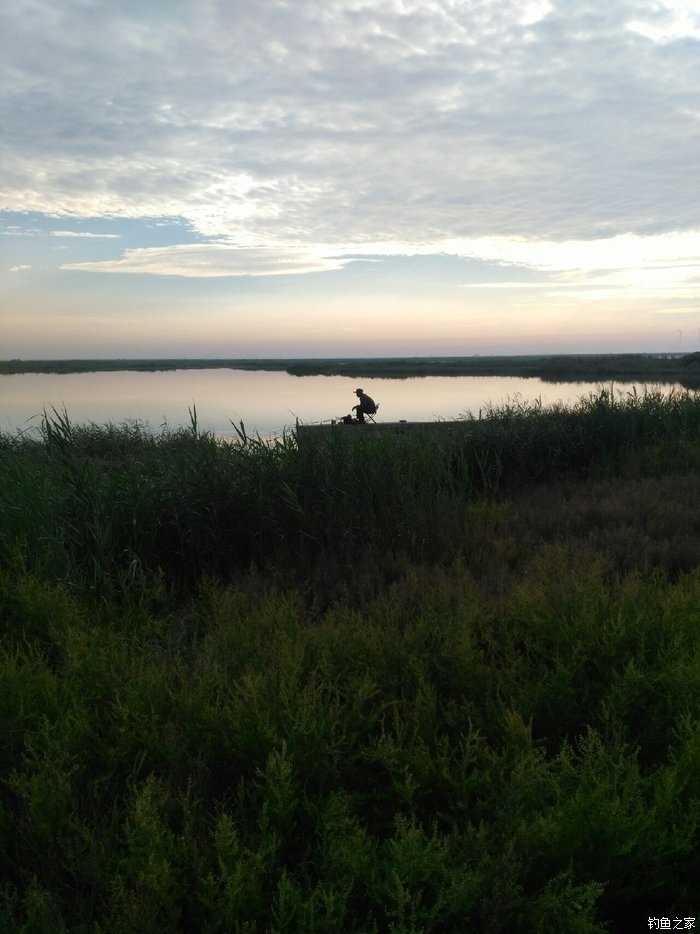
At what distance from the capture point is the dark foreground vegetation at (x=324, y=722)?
2701 millimetres

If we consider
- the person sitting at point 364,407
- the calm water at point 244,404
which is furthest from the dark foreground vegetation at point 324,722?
the calm water at point 244,404

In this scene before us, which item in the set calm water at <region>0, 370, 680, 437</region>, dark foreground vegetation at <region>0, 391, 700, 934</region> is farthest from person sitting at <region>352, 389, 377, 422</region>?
calm water at <region>0, 370, 680, 437</region>

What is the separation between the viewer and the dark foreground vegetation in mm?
2701

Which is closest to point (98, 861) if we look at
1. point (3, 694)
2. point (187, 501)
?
point (3, 694)

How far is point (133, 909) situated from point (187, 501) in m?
5.15

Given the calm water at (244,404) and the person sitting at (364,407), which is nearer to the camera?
the person sitting at (364,407)

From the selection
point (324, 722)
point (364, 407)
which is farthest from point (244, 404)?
point (324, 722)

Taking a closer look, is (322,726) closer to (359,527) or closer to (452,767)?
(452,767)

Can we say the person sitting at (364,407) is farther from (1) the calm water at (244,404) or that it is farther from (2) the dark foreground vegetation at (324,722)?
(1) the calm water at (244,404)

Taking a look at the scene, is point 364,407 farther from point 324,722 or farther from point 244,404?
point 244,404

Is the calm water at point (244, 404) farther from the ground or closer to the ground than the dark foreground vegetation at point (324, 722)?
farther from the ground

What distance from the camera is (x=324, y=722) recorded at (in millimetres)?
3365

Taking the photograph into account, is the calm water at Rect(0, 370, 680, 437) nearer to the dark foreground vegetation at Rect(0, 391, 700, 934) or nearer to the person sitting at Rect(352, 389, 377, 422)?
the person sitting at Rect(352, 389, 377, 422)

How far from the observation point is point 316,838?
310 centimetres
